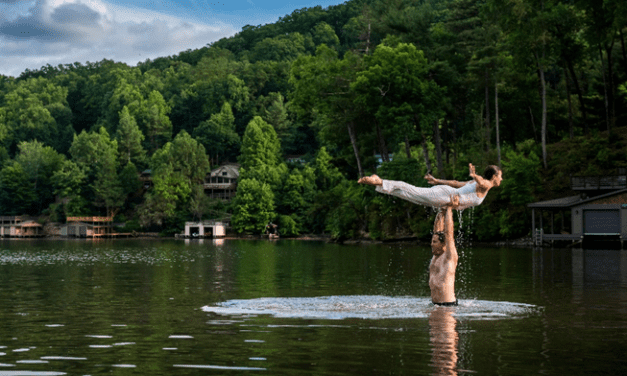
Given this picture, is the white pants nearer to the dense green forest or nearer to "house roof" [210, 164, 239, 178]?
the dense green forest

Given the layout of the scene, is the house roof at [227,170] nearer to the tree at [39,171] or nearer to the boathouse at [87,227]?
the boathouse at [87,227]

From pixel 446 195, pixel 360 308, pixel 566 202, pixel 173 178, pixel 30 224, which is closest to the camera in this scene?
pixel 446 195

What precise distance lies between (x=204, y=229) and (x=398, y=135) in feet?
194

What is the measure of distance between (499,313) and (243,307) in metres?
6.23

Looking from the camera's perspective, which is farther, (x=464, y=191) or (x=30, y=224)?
(x=30, y=224)

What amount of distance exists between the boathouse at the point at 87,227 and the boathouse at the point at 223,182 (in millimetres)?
18105

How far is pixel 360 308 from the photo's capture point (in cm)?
1908

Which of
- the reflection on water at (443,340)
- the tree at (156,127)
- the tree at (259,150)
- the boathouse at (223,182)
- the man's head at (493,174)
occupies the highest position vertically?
the tree at (156,127)

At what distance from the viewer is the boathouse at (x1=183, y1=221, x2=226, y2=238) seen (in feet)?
397

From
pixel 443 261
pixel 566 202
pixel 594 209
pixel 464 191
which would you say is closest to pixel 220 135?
pixel 566 202

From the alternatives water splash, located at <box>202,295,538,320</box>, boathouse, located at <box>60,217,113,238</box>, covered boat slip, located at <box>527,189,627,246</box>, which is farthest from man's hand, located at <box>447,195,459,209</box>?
boathouse, located at <box>60,217,113,238</box>

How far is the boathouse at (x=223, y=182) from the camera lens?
136 m

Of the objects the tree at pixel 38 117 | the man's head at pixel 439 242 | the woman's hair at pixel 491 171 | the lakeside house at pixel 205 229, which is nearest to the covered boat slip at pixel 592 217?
the man's head at pixel 439 242

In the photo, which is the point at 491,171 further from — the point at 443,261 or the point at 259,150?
the point at 259,150
